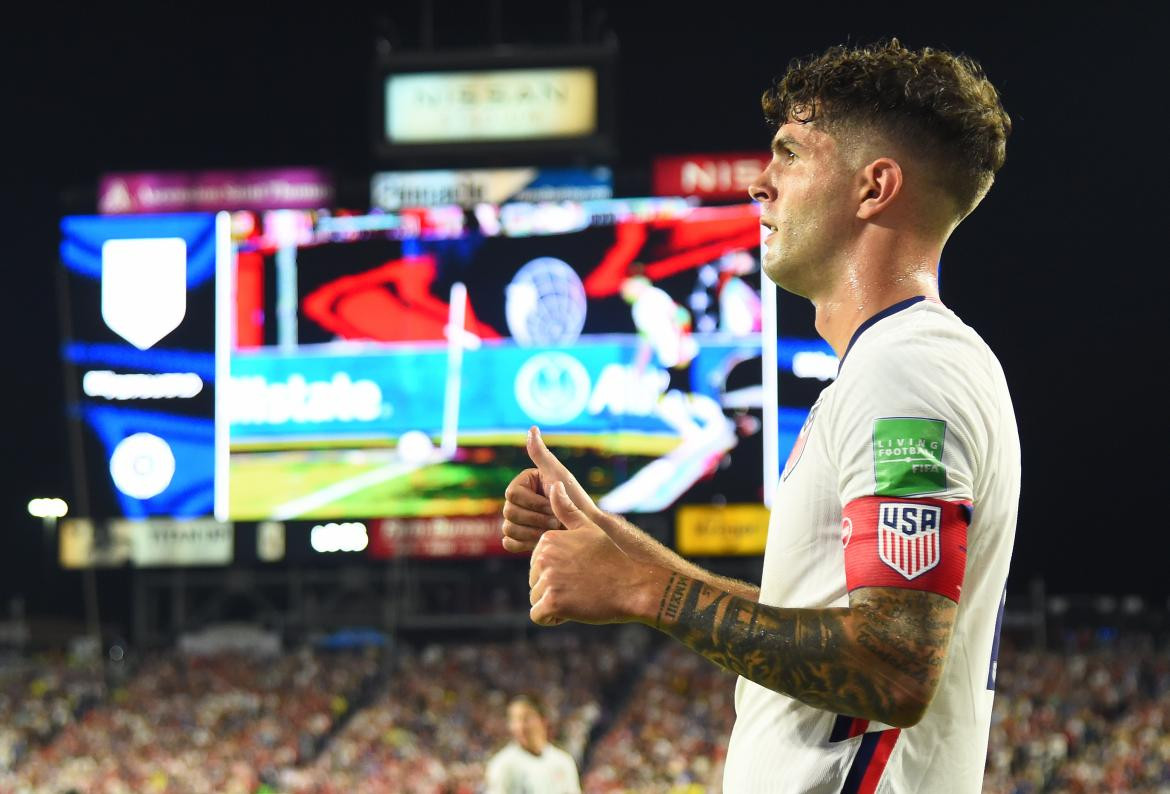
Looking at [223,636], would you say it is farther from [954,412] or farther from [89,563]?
[954,412]

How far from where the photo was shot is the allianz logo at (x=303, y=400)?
17.4 metres

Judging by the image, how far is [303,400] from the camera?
1742 cm

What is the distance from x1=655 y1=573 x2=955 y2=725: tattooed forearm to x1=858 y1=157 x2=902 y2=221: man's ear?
0.59 meters

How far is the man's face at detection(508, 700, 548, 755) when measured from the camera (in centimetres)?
825

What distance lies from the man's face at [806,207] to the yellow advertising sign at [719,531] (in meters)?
14.9

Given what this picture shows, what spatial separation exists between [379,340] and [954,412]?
1592cm

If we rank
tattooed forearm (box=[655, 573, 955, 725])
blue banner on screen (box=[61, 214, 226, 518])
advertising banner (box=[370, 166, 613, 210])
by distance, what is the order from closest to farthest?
tattooed forearm (box=[655, 573, 955, 725]), blue banner on screen (box=[61, 214, 226, 518]), advertising banner (box=[370, 166, 613, 210])

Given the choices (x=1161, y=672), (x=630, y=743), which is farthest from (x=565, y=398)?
(x=1161, y=672)

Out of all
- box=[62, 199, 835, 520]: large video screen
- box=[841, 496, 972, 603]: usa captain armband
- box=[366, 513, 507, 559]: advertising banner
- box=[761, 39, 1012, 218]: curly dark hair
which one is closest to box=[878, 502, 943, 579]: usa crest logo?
box=[841, 496, 972, 603]: usa captain armband

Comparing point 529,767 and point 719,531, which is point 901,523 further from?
point 719,531

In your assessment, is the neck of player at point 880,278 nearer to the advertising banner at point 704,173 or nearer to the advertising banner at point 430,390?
the advertising banner at point 430,390

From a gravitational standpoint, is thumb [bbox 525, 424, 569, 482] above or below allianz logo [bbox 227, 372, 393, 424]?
above

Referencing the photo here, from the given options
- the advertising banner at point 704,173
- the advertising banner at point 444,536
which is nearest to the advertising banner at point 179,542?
the advertising banner at point 444,536

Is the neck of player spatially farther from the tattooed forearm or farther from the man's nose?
the tattooed forearm
